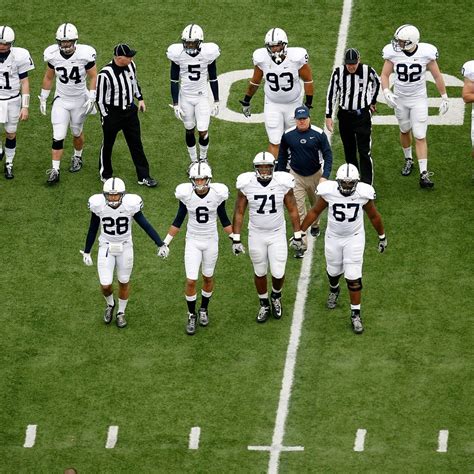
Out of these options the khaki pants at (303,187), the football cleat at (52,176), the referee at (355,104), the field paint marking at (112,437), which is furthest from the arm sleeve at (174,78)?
the field paint marking at (112,437)

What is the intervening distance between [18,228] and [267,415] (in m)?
4.64

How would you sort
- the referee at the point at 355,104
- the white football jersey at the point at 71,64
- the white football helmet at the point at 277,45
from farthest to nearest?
the white football jersey at the point at 71,64, the white football helmet at the point at 277,45, the referee at the point at 355,104

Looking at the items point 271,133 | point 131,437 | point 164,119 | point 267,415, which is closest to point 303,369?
point 267,415

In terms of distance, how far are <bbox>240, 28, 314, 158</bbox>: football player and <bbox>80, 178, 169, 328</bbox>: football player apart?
294cm

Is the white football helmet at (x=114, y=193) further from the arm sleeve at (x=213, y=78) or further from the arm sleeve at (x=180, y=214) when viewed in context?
the arm sleeve at (x=213, y=78)

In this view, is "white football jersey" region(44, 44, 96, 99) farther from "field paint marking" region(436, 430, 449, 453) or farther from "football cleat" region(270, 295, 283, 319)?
"field paint marking" region(436, 430, 449, 453)

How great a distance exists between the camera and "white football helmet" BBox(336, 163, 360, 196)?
16406 mm

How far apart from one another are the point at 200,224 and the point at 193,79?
317 centimetres

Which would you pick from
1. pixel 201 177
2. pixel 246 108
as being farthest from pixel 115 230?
pixel 246 108

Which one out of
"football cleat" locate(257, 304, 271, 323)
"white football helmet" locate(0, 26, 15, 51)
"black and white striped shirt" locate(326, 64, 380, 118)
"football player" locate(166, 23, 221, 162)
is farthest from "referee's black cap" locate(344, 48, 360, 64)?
"white football helmet" locate(0, 26, 15, 51)

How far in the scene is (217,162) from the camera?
66.1ft

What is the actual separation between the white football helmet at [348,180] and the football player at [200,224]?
119cm

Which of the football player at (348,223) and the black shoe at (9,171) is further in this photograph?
the black shoe at (9,171)

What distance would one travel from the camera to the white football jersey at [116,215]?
1670cm
